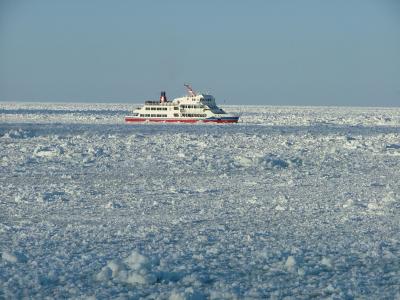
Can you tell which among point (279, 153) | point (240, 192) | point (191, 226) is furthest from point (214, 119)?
point (191, 226)

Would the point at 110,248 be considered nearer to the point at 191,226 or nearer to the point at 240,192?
the point at 191,226

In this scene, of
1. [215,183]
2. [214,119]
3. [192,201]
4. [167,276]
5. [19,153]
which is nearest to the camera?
[167,276]

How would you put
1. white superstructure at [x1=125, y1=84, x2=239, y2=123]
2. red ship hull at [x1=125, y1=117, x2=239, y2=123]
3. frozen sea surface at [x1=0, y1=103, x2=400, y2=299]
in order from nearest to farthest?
frozen sea surface at [x1=0, y1=103, x2=400, y2=299], red ship hull at [x1=125, y1=117, x2=239, y2=123], white superstructure at [x1=125, y1=84, x2=239, y2=123]

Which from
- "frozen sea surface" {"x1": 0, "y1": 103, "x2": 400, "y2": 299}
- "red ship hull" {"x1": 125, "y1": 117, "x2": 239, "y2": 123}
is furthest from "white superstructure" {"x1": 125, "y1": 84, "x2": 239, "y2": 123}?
"frozen sea surface" {"x1": 0, "y1": 103, "x2": 400, "y2": 299}

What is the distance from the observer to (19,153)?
1925 centimetres

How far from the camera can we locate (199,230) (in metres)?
8.40

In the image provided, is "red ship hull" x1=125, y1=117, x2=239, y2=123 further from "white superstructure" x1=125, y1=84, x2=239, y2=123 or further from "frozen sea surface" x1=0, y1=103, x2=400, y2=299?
"frozen sea surface" x1=0, y1=103, x2=400, y2=299

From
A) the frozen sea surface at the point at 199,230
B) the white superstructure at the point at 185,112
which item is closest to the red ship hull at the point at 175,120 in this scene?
the white superstructure at the point at 185,112

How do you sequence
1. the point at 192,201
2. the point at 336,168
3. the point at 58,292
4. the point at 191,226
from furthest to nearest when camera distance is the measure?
the point at 336,168, the point at 192,201, the point at 191,226, the point at 58,292

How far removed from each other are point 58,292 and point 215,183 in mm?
7173

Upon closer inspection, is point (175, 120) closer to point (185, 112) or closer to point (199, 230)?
point (185, 112)

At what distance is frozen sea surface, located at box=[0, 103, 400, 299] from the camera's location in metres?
6.23

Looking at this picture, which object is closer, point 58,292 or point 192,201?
point 58,292

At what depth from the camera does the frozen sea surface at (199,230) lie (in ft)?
20.4
